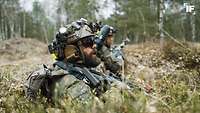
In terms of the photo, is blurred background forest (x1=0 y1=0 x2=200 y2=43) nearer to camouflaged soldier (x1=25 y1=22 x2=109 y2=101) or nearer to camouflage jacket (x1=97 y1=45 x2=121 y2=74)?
camouflage jacket (x1=97 y1=45 x2=121 y2=74)

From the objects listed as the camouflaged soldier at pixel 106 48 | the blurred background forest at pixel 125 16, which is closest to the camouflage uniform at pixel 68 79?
the camouflaged soldier at pixel 106 48

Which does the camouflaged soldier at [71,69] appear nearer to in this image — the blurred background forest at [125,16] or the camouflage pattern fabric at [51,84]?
the camouflage pattern fabric at [51,84]

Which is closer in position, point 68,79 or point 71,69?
point 68,79

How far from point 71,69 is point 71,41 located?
0.37 meters

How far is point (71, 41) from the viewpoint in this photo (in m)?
5.82

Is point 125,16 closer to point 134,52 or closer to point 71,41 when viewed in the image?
point 134,52

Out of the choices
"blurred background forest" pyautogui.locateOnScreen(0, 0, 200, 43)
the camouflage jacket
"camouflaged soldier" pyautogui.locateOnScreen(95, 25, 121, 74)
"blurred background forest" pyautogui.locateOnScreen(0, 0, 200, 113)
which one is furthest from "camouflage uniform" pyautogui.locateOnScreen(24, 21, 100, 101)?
"blurred background forest" pyautogui.locateOnScreen(0, 0, 200, 43)

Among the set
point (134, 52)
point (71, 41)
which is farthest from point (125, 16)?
point (71, 41)

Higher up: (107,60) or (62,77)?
(62,77)

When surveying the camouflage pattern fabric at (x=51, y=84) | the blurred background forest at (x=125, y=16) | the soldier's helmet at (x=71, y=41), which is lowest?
the blurred background forest at (x=125, y=16)

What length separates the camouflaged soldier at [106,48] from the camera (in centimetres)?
974

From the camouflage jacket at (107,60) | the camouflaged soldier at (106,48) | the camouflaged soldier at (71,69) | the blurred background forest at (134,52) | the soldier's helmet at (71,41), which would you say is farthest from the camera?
the camouflage jacket at (107,60)

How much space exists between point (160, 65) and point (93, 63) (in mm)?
15315

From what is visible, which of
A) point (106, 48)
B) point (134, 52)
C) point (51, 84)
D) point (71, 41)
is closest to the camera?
point (51, 84)
